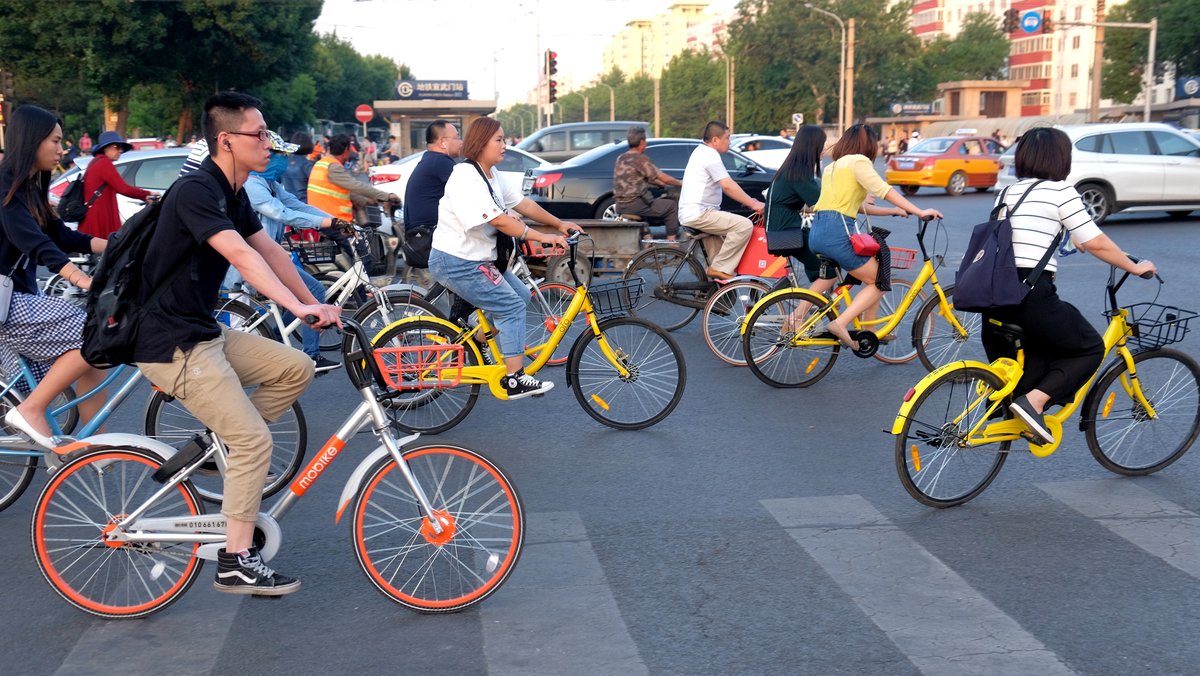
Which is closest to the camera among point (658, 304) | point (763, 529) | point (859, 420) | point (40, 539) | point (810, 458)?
point (40, 539)

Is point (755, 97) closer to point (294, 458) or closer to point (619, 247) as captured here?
point (619, 247)

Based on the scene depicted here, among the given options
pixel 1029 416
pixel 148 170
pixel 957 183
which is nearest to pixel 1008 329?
pixel 1029 416

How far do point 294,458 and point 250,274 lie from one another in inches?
77.1

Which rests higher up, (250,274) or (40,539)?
(250,274)

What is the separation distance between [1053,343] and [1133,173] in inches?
599

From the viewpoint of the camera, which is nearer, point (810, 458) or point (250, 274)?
point (250, 274)

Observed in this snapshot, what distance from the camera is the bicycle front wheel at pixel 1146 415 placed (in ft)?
19.0

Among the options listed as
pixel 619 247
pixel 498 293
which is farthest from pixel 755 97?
pixel 498 293

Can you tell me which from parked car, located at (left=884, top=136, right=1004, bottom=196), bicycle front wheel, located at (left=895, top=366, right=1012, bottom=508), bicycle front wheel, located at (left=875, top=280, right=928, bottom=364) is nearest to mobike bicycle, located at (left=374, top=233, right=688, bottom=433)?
bicycle front wheel, located at (left=895, top=366, right=1012, bottom=508)

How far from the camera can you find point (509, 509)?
14.3ft

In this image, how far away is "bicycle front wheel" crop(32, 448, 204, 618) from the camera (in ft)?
14.0

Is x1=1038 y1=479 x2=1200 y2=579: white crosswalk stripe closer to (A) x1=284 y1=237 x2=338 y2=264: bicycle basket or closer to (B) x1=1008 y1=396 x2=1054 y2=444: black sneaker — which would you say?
(B) x1=1008 y1=396 x2=1054 y2=444: black sneaker

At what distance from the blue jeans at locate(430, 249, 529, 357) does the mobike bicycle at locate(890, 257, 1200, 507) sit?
2.31 meters

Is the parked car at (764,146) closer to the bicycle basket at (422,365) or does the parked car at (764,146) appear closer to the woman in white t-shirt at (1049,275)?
the bicycle basket at (422,365)
